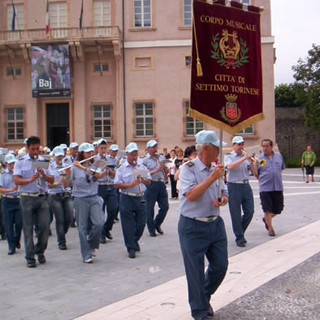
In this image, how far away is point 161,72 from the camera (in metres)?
28.5

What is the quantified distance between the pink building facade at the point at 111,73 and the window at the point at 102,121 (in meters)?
0.07

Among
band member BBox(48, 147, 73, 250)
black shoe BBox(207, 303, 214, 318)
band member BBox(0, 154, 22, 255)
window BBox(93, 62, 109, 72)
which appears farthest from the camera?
window BBox(93, 62, 109, 72)

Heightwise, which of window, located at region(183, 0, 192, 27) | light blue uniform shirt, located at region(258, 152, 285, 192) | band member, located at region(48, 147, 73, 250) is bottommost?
band member, located at region(48, 147, 73, 250)

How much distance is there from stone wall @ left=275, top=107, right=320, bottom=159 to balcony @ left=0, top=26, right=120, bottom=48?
2116 centimetres

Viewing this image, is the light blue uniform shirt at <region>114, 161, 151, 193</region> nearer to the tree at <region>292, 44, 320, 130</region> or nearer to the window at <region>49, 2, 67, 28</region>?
the window at <region>49, 2, 67, 28</region>

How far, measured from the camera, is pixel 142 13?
94.3 ft

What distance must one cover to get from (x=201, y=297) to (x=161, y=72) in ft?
82.3

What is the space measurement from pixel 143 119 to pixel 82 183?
2180 centimetres

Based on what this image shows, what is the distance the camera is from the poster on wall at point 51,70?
2803 cm

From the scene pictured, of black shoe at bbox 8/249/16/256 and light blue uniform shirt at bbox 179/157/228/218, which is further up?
light blue uniform shirt at bbox 179/157/228/218

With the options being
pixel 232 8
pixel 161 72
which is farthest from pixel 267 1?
pixel 232 8

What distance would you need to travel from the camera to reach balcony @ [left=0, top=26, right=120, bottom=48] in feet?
90.9

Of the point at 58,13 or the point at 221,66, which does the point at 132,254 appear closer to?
the point at 221,66

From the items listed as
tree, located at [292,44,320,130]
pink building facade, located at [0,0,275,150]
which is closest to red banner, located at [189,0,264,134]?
pink building facade, located at [0,0,275,150]
